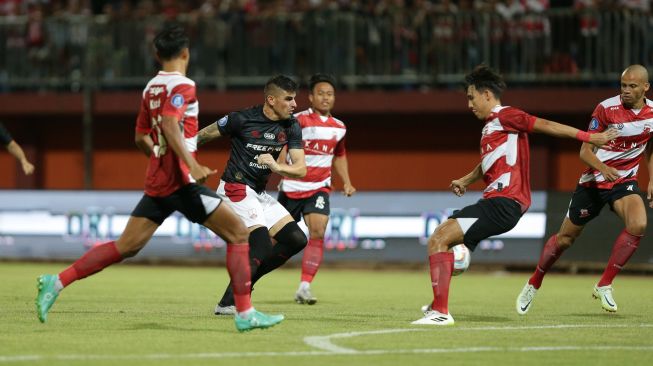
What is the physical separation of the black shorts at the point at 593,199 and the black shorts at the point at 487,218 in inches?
71.3

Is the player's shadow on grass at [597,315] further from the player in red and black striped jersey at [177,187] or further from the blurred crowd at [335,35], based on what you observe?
the blurred crowd at [335,35]

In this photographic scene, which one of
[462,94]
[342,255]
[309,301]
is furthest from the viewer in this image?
[462,94]

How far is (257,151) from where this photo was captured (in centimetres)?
1135

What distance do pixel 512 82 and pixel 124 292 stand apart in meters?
12.0

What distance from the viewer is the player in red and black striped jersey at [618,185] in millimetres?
11773

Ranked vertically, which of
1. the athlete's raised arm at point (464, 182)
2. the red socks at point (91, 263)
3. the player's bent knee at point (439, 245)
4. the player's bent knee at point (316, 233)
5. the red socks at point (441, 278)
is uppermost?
the athlete's raised arm at point (464, 182)

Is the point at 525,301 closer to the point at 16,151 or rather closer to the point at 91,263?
the point at 91,263

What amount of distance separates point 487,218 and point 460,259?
1161 mm

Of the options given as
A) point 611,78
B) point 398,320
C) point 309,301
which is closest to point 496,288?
point 309,301

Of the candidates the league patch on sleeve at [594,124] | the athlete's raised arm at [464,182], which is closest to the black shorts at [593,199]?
the league patch on sleeve at [594,124]

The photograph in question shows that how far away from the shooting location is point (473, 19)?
79.7ft

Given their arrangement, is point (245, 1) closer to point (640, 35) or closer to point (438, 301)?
point (640, 35)

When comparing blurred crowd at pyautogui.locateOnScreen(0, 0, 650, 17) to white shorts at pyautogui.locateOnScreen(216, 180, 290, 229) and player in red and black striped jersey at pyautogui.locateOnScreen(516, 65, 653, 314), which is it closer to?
player in red and black striped jersey at pyautogui.locateOnScreen(516, 65, 653, 314)

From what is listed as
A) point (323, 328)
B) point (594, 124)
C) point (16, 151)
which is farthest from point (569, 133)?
point (16, 151)
